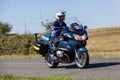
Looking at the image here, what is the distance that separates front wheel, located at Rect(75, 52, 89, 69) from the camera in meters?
13.7

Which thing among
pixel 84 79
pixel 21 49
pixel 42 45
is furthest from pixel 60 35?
pixel 21 49

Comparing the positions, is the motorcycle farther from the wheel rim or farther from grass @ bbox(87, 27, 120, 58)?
grass @ bbox(87, 27, 120, 58)

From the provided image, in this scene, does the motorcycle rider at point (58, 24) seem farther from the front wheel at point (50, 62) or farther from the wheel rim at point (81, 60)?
the wheel rim at point (81, 60)

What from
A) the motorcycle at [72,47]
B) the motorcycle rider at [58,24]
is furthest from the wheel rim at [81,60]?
the motorcycle rider at [58,24]

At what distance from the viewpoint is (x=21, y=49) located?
27688 millimetres

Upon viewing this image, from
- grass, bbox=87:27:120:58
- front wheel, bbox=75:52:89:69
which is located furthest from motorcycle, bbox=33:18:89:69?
grass, bbox=87:27:120:58

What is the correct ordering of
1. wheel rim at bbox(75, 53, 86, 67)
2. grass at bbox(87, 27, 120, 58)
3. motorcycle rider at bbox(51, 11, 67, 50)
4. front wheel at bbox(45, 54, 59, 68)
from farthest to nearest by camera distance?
grass at bbox(87, 27, 120, 58), front wheel at bbox(45, 54, 59, 68), motorcycle rider at bbox(51, 11, 67, 50), wheel rim at bbox(75, 53, 86, 67)

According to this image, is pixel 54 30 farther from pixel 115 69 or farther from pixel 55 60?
pixel 115 69

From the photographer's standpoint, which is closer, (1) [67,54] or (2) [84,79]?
(2) [84,79]

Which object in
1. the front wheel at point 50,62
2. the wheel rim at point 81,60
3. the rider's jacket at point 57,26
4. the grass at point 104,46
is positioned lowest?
the grass at point 104,46

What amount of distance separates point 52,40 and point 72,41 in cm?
124

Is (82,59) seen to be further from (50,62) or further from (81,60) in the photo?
(50,62)

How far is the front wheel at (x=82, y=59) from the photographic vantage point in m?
13.7

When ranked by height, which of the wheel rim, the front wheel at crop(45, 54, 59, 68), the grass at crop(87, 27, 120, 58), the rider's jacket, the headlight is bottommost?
the grass at crop(87, 27, 120, 58)
